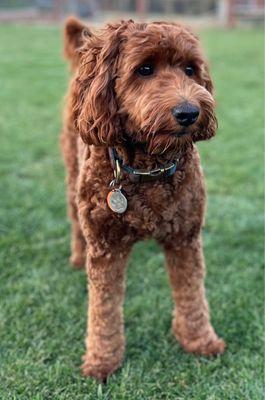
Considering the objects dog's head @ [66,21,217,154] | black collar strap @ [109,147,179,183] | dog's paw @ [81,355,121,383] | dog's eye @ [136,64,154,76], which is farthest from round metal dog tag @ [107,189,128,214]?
dog's paw @ [81,355,121,383]

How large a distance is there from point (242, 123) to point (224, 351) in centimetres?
482

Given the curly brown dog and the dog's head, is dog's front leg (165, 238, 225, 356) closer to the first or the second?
the curly brown dog

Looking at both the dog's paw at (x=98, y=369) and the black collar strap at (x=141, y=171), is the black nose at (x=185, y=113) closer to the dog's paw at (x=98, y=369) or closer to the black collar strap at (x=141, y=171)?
the black collar strap at (x=141, y=171)

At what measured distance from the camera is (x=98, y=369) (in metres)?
3.11

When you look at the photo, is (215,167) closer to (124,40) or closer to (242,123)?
(242,123)

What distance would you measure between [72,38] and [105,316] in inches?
Answer: 76.8

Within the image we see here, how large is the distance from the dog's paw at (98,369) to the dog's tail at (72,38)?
1.98m

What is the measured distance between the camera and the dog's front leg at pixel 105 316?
9.87ft

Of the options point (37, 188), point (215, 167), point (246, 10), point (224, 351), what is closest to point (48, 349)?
point (224, 351)

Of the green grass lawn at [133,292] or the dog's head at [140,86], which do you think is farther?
the green grass lawn at [133,292]

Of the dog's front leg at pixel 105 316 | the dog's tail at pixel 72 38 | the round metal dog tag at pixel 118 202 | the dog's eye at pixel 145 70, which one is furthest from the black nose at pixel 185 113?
the dog's tail at pixel 72 38

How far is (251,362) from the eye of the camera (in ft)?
10.4

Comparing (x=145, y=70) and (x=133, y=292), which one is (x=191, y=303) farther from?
(x=145, y=70)

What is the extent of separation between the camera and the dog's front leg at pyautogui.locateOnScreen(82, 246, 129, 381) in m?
3.01
